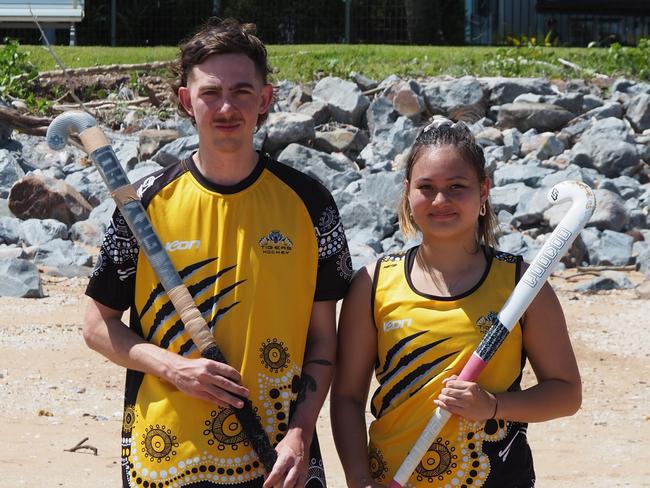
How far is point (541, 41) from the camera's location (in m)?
20.5

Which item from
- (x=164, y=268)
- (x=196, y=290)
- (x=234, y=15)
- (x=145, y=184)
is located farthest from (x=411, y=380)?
(x=234, y=15)

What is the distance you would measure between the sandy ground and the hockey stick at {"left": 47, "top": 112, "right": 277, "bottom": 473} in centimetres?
248

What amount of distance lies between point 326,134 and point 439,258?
33.2ft

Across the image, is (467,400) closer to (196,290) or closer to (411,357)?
(411,357)

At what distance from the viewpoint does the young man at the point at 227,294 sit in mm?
3168

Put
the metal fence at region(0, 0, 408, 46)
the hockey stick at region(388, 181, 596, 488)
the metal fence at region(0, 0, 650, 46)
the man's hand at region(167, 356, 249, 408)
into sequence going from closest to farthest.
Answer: the man's hand at region(167, 356, 249, 408) → the hockey stick at region(388, 181, 596, 488) → the metal fence at region(0, 0, 650, 46) → the metal fence at region(0, 0, 408, 46)


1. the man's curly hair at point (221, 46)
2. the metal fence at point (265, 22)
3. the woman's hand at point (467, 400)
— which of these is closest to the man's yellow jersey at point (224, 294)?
the man's curly hair at point (221, 46)

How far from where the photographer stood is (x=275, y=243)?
325 cm

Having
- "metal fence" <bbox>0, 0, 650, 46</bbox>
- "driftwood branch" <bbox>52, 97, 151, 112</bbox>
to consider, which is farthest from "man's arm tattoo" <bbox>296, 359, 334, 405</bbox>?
"metal fence" <bbox>0, 0, 650, 46</bbox>

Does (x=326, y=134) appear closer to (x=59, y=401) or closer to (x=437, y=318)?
(x=59, y=401)

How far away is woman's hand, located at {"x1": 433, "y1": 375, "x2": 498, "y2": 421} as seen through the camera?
3162 millimetres

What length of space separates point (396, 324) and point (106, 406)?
3699mm

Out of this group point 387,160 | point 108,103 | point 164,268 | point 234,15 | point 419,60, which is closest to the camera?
point 164,268

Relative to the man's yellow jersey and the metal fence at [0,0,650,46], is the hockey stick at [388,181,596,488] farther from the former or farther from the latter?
the metal fence at [0,0,650,46]
